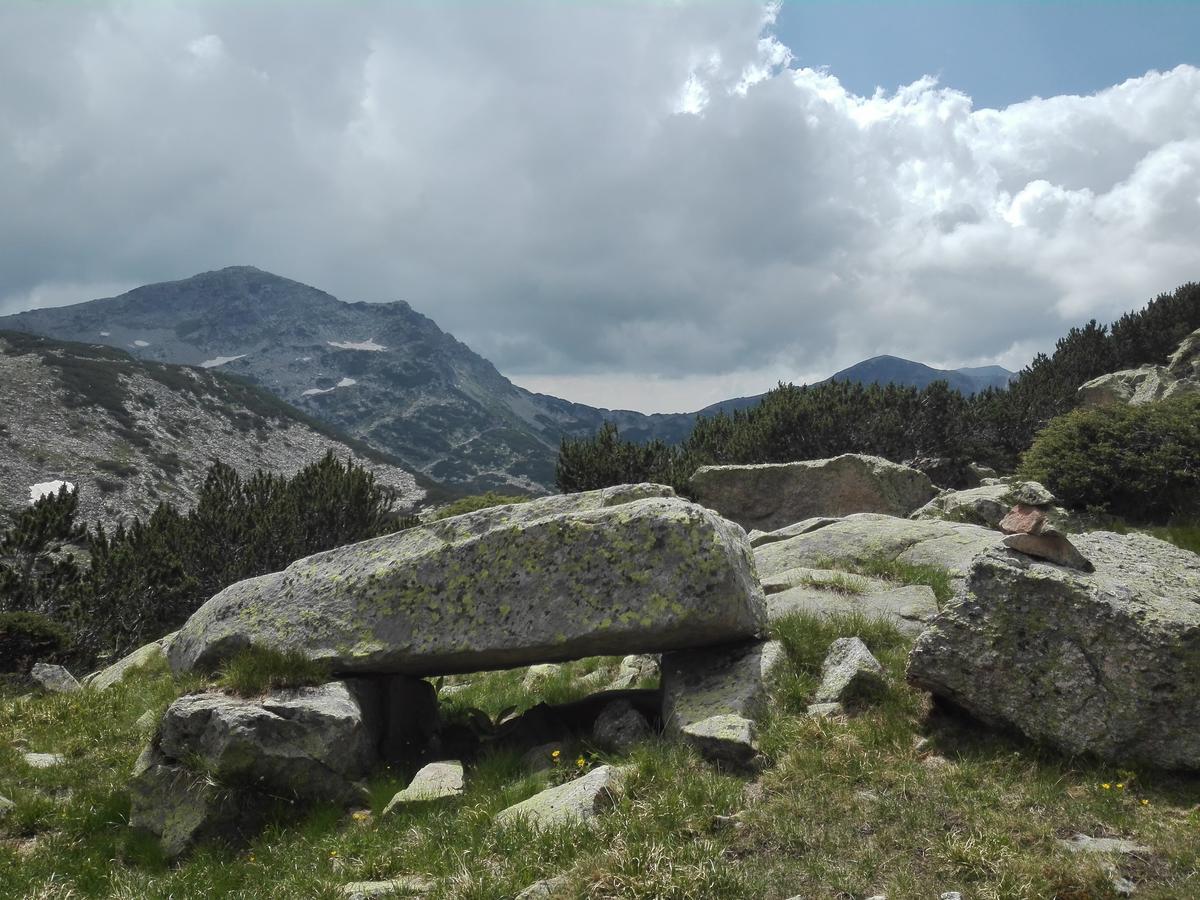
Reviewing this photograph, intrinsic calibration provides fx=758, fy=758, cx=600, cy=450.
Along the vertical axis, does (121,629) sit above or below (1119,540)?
below

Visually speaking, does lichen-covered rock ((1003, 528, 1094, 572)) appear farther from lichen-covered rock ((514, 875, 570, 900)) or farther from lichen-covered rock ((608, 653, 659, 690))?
lichen-covered rock ((514, 875, 570, 900))

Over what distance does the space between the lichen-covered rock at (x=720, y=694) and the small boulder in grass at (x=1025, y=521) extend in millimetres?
2995

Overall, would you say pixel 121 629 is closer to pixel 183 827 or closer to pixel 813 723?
pixel 183 827

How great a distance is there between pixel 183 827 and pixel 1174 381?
165ft

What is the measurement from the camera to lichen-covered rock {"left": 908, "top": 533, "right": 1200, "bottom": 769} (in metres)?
6.75

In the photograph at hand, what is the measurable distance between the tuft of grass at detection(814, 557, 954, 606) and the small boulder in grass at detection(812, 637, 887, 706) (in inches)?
151

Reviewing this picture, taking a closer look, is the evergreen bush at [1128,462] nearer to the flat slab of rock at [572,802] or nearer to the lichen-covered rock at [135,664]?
the flat slab of rock at [572,802]

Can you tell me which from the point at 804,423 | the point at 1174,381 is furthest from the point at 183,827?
the point at 1174,381

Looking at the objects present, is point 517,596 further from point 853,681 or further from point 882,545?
point 882,545

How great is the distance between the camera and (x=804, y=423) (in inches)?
1964

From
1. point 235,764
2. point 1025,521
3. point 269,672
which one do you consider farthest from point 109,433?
point 1025,521

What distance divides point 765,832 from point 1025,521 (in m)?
4.41

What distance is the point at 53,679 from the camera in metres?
15.2

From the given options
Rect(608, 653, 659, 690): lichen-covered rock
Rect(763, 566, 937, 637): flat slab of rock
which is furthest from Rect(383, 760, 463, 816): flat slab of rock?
Rect(763, 566, 937, 637): flat slab of rock
